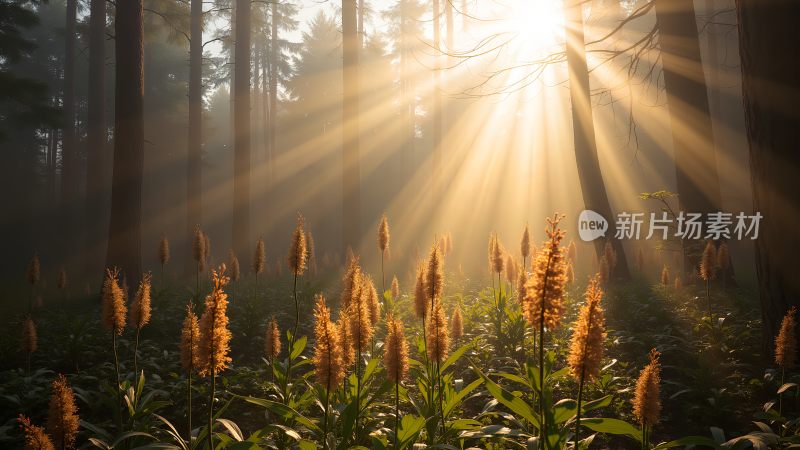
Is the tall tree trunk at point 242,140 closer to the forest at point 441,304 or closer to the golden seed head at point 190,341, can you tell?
the forest at point 441,304

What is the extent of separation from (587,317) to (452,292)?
9.97 metres

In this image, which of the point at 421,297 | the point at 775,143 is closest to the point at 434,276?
the point at 421,297

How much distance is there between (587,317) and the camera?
2.15m

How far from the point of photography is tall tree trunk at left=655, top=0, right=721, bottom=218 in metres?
9.18

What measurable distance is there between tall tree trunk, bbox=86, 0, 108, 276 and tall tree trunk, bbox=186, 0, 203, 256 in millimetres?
3583

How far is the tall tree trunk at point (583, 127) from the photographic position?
1124 cm

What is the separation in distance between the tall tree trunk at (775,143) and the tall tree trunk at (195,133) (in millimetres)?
16695

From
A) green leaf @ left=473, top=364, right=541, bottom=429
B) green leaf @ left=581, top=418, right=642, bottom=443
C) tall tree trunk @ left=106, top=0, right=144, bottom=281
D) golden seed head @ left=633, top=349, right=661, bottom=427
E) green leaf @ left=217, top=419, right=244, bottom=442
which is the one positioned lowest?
green leaf @ left=217, top=419, right=244, bottom=442

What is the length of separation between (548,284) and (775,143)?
490cm
